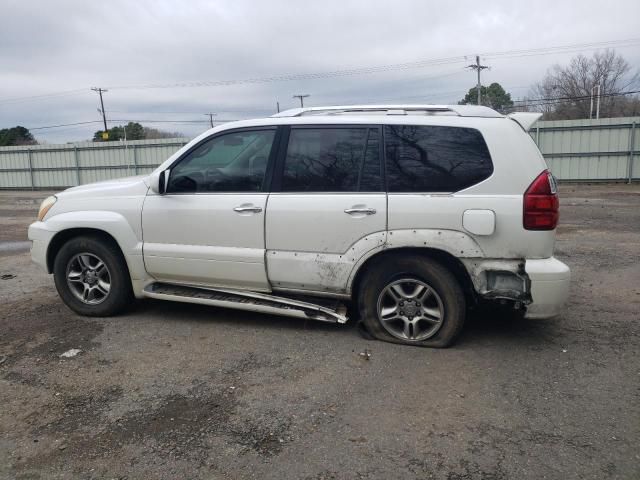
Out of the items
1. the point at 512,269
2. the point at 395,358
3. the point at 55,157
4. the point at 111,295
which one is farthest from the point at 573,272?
the point at 55,157

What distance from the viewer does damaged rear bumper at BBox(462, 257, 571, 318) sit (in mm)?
3879

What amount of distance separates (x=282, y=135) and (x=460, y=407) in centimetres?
256

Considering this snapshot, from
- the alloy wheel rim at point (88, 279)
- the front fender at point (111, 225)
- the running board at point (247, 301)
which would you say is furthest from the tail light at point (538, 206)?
the alloy wheel rim at point (88, 279)

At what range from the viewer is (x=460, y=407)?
333 centimetres

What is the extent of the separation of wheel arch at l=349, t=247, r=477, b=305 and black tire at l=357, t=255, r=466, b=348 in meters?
0.02

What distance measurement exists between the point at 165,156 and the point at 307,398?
21.9 m

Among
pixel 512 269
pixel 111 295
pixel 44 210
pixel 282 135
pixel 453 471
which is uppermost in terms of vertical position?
pixel 282 135

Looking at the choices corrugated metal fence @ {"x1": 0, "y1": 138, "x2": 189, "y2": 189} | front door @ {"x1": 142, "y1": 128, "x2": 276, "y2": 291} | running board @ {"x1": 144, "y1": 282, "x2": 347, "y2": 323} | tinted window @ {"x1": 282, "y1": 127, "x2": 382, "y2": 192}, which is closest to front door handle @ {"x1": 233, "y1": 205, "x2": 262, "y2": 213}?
front door @ {"x1": 142, "y1": 128, "x2": 276, "y2": 291}

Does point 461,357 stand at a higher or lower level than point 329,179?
lower

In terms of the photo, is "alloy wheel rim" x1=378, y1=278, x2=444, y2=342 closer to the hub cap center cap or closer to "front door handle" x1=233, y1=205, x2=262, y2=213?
the hub cap center cap

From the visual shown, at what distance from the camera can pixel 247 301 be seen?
457 centimetres

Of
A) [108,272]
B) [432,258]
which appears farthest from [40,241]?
[432,258]

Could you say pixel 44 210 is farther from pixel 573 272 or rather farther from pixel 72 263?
pixel 573 272

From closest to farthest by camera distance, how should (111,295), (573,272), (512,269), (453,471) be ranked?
(453,471) → (512,269) → (111,295) → (573,272)
